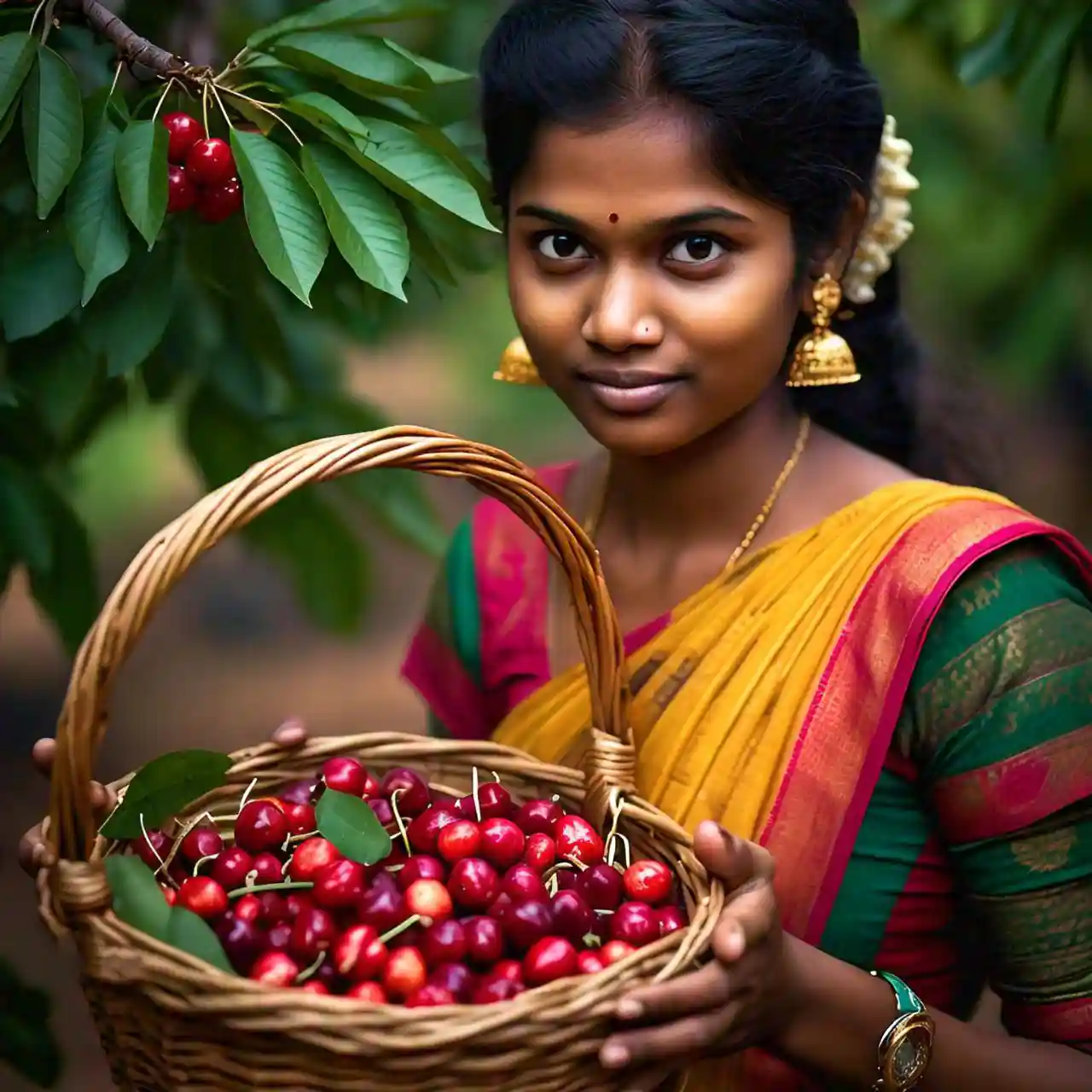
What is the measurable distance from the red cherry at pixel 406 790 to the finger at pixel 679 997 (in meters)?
0.40

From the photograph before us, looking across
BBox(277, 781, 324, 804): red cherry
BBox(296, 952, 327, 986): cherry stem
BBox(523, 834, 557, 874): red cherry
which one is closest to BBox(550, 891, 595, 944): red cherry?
BBox(523, 834, 557, 874): red cherry

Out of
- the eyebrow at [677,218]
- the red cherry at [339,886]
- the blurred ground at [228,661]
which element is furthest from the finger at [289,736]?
the blurred ground at [228,661]

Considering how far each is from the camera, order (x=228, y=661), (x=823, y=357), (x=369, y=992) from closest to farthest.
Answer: (x=369, y=992) → (x=823, y=357) → (x=228, y=661)

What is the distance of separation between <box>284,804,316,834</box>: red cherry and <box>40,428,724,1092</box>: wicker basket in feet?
0.60

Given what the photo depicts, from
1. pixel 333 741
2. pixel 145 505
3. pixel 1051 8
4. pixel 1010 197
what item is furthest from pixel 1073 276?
pixel 145 505

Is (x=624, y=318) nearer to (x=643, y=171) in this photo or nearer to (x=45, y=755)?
(x=643, y=171)

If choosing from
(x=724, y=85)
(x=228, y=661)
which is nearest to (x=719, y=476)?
(x=724, y=85)

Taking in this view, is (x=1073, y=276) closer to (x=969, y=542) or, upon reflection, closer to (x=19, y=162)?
(x=969, y=542)

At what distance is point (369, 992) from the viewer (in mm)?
1288

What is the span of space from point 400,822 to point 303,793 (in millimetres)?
109

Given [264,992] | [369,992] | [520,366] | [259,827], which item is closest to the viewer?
[264,992]

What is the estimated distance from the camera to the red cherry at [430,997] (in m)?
1.27

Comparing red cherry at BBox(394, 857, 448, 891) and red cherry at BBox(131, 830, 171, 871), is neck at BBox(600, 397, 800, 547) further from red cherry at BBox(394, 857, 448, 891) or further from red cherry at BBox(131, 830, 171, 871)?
red cherry at BBox(131, 830, 171, 871)

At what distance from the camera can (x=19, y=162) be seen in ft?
5.42
